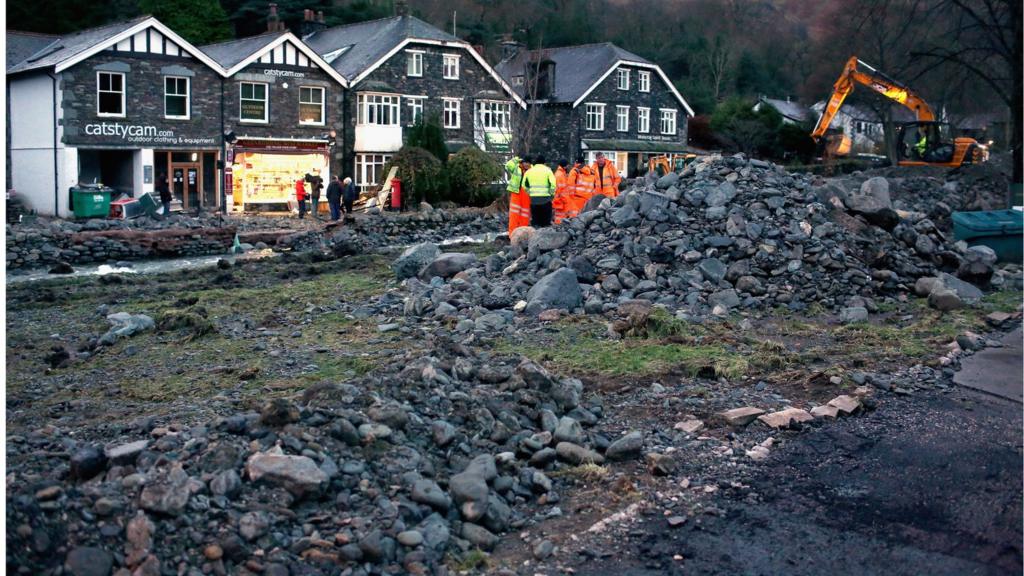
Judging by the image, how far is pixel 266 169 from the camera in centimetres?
3672

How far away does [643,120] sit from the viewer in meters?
54.1

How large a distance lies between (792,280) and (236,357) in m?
8.01

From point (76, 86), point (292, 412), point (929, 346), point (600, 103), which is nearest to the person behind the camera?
point (292, 412)

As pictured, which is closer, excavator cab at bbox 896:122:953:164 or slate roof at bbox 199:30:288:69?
slate roof at bbox 199:30:288:69

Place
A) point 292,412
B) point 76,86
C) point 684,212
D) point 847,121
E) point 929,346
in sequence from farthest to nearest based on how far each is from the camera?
1. point 847,121
2. point 76,86
3. point 684,212
4. point 929,346
5. point 292,412

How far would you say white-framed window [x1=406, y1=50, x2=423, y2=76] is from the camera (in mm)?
42344

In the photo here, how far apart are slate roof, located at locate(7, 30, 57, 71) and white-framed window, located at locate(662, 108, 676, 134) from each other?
30.7 m

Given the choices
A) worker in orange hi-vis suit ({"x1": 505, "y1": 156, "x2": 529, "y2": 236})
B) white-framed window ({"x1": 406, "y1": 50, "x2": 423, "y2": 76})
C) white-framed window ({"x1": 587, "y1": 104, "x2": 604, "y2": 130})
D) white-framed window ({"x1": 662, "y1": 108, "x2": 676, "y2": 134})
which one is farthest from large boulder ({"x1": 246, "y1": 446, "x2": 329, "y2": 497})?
white-framed window ({"x1": 662, "y1": 108, "x2": 676, "y2": 134})

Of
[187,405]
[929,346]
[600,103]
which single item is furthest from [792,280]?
[600,103]

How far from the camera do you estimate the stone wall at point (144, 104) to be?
31.8m

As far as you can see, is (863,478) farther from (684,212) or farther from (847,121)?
(847,121)

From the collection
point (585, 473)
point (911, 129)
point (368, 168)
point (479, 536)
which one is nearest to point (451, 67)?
point (368, 168)

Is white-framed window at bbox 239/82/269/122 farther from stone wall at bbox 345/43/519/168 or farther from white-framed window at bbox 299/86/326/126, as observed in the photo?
stone wall at bbox 345/43/519/168

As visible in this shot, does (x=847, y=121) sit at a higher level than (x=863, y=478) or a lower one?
higher
